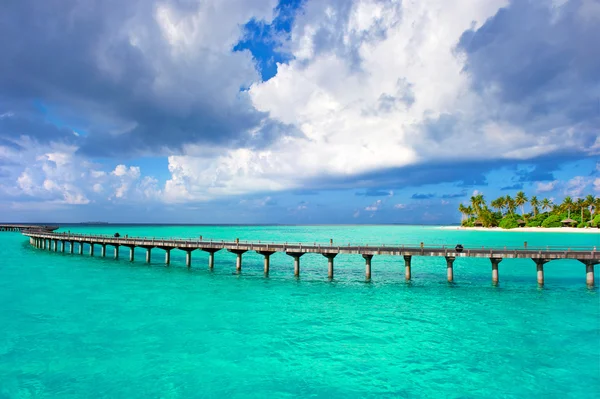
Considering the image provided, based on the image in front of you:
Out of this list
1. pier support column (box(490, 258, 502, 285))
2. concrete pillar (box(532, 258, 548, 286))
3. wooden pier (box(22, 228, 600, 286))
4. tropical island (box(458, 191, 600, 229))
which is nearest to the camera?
wooden pier (box(22, 228, 600, 286))

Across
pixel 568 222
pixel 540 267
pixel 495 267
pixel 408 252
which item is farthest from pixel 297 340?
pixel 568 222

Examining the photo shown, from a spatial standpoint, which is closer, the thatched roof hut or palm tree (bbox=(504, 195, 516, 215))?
the thatched roof hut

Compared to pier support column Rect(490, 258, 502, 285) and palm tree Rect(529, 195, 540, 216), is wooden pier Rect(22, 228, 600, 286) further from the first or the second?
palm tree Rect(529, 195, 540, 216)

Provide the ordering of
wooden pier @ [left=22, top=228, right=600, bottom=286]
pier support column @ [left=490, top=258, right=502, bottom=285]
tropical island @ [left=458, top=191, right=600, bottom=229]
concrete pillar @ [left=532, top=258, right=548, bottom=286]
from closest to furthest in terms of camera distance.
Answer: wooden pier @ [left=22, top=228, right=600, bottom=286] < concrete pillar @ [left=532, top=258, right=548, bottom=286] < pier support column @ [left=490, top=258, right=502, bottom=285] < tropical island @ [left=458, top=191, right=600, bottom=229]

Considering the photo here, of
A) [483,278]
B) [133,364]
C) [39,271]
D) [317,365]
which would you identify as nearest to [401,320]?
[317,365]

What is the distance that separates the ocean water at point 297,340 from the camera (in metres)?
16.3

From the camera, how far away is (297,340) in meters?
21.8

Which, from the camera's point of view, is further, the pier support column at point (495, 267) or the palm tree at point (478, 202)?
the palm tree at point (478, 202)

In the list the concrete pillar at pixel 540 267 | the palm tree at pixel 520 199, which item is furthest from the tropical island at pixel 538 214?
the concrete pillar at pixel 540 267

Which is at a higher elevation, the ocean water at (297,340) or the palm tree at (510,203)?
the palm tree at (510,203)

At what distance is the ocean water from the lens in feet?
53.4

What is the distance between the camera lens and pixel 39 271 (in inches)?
1922

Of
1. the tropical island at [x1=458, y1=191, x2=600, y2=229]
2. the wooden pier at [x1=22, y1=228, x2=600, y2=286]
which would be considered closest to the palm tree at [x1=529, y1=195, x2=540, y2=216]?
the tropical island at [x1=458, y1=191, x2=600, y2=229]

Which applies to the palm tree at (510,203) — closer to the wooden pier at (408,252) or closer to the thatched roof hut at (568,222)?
the thatched roof hut at (568,222)
